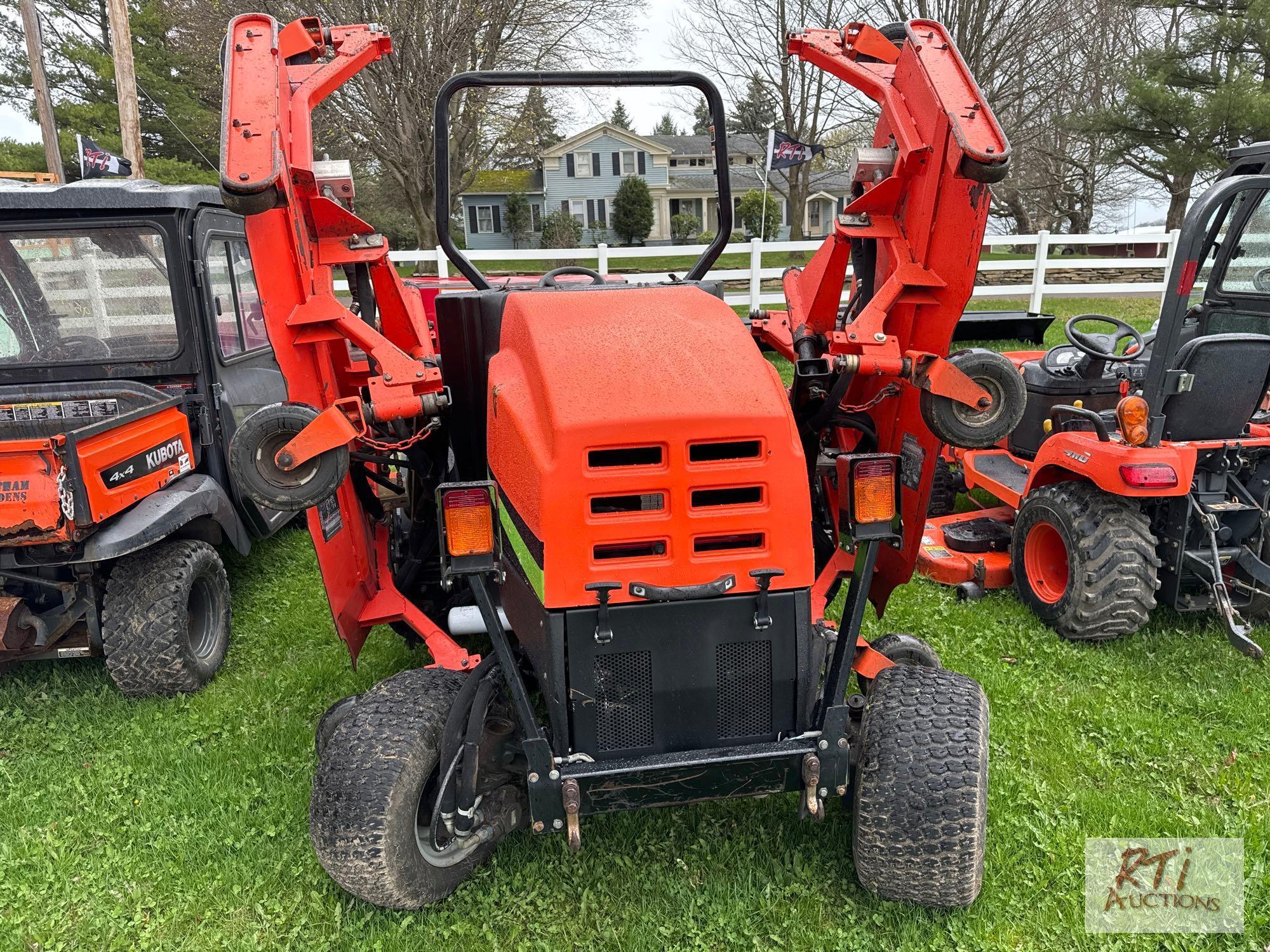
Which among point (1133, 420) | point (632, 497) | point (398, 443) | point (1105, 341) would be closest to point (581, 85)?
point (398, 443)

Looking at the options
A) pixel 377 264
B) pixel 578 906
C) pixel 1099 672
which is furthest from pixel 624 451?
pixel 1099 672

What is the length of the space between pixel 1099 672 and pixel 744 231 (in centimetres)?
3109

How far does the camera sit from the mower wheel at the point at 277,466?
101 inches

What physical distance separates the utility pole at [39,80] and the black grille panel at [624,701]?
12809 millimetres

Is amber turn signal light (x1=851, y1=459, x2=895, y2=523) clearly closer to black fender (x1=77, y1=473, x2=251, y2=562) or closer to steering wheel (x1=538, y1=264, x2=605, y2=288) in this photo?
steering wheel (x1=538, y1=264, x2=605, y2=288)

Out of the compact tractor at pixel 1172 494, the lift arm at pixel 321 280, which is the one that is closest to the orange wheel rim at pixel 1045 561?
the compact tractor at pixel 1172 494

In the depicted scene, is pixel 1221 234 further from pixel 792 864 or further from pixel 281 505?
pixel 281 505

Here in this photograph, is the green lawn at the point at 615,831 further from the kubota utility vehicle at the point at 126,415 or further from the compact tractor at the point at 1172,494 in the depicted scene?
the kubota utility vehicle at the point at 126,415

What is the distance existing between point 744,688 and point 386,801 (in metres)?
1.03

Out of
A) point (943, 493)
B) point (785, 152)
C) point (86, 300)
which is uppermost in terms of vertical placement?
point (785, 152)

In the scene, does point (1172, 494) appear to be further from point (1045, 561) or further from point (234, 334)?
point (234, 334)

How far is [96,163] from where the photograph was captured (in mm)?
7910

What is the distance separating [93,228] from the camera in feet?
14.7

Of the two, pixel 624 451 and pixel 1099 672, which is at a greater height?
pixel 624 451
